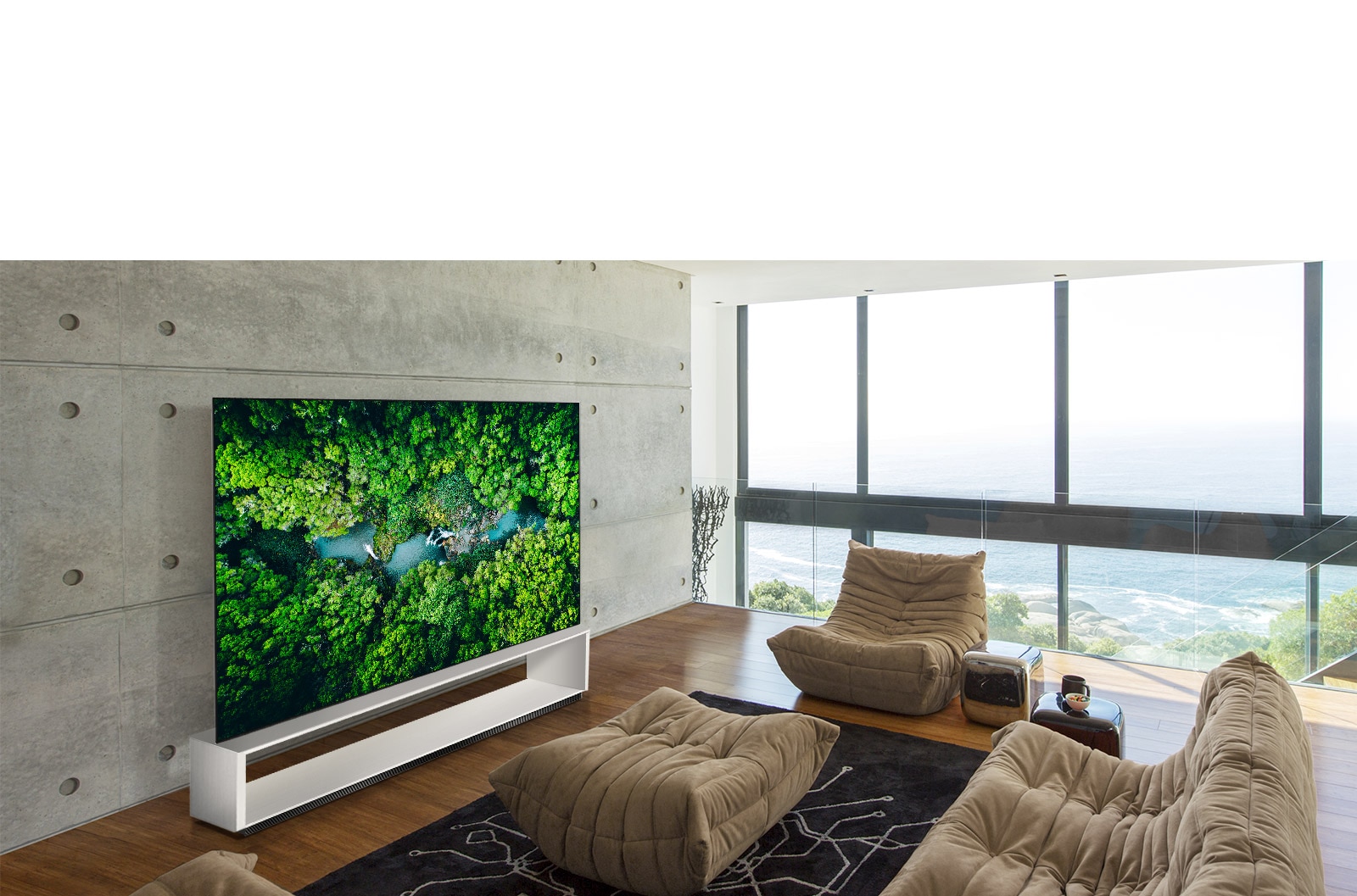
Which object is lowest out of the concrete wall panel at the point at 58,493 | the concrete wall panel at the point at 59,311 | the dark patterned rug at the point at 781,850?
the dark patterned rug at the point at 781,850

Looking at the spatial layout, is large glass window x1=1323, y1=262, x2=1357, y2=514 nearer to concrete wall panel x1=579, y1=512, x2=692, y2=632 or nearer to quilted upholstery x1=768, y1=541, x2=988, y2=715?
quilted upholstery x1=768, y1=541, x2=988, y2=715

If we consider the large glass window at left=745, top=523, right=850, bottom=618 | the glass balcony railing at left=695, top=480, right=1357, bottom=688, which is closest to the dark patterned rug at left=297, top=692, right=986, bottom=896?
the glass balcony railing at left=695, top=480, right=1357, bottom=688

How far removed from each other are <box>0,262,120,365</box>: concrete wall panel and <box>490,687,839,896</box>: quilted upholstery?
209 cm

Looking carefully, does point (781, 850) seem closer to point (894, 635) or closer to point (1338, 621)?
point (894, 635)

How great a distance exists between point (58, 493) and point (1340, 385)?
7664mm

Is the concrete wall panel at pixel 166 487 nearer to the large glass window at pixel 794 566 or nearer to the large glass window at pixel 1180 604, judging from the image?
the large glass window at pixel 794 566

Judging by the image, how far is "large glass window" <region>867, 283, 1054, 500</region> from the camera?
24.4ft

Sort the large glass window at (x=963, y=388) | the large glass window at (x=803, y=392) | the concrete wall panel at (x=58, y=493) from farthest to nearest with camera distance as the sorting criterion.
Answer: the large glass window at (x=803, y=392)
the large glass window at (x=963, y=388)
the concrete wall panel at (x=58, y=493)

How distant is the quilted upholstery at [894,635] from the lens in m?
4.22

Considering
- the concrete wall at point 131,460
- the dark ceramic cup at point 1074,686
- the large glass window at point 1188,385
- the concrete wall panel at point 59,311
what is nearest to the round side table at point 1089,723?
the dark ceramic cup at point 1074,686

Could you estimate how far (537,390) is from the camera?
514 centimetres

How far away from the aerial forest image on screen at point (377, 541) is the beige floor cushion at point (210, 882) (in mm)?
1131
